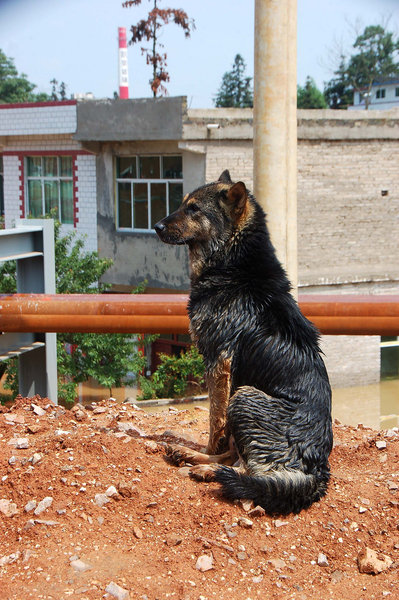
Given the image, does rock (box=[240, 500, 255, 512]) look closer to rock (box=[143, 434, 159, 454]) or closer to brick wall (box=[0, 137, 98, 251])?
rock (box=[143, 434, 159, 454])

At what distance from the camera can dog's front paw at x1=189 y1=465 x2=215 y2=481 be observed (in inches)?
149

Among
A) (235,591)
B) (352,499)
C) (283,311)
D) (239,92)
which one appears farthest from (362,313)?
(239,92)

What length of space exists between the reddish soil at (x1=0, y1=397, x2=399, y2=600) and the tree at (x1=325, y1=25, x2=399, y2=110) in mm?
47178

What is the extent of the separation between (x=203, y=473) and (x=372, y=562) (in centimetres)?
98

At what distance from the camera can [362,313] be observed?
498 cm

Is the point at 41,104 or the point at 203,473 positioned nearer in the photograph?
the point at 203,473

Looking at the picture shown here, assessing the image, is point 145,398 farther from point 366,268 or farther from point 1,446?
point 1,446

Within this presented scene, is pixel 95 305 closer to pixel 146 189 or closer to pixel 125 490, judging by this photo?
pixel 125 490

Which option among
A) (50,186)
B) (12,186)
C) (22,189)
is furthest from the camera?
(12,186)

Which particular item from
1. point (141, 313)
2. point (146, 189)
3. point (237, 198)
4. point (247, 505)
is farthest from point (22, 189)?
point (247, 505)

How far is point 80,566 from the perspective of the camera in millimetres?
3102

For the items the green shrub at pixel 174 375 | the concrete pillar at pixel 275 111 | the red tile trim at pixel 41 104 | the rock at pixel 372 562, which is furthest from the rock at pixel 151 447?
the red tile trim at pixel 41 104

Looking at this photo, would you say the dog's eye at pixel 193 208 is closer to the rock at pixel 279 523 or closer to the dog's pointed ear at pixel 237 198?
the dog's pointed ear at pixel 237 198

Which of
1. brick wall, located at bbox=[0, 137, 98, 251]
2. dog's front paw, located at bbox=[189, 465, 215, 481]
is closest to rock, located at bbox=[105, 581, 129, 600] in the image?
dog's front paw, located at bbox=[189, 465, 215, 481]
